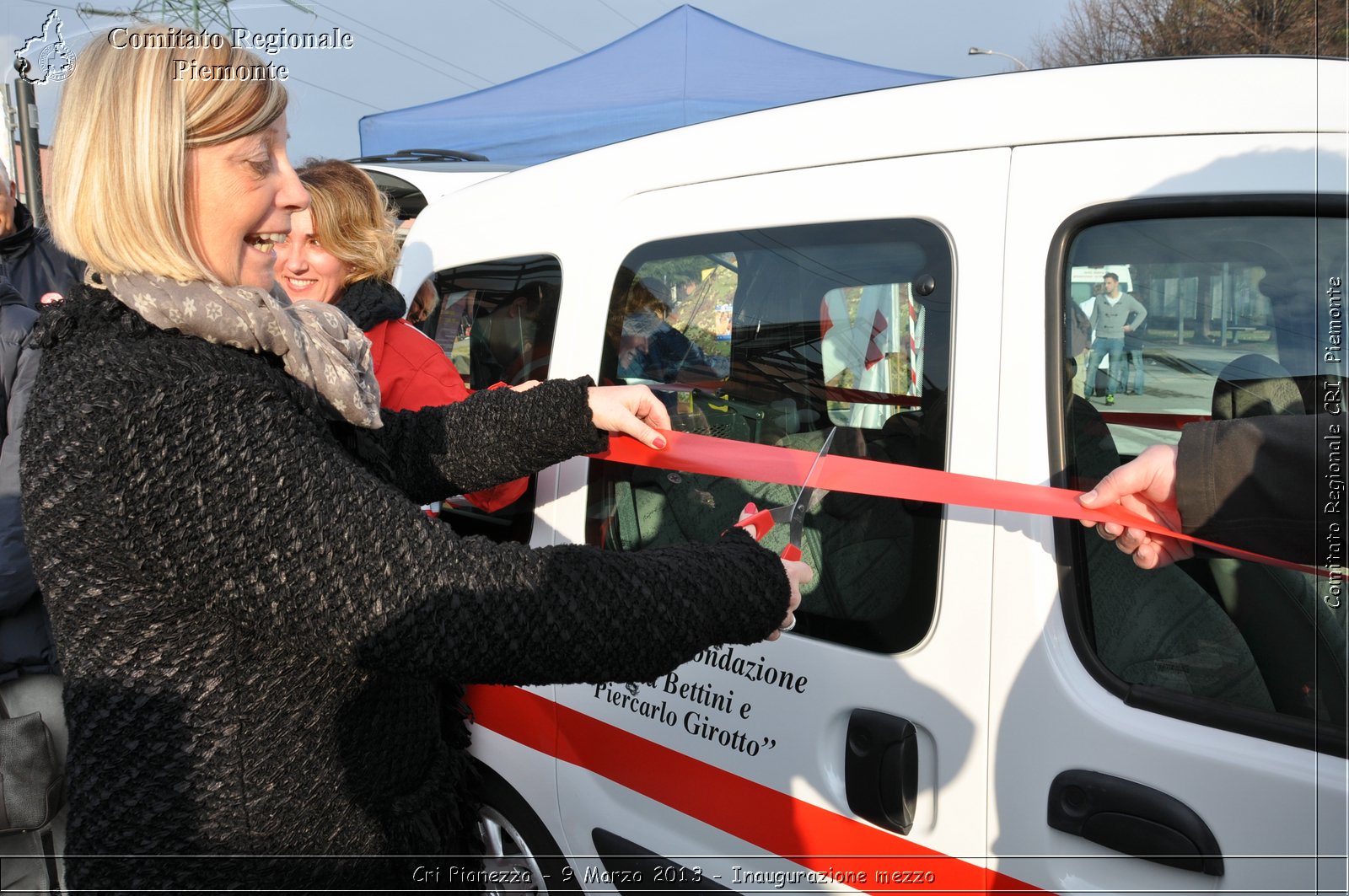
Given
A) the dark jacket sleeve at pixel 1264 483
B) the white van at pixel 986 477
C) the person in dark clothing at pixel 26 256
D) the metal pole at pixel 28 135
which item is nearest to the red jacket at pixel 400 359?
the white van at pixel 986 477

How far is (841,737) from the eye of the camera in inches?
60.6

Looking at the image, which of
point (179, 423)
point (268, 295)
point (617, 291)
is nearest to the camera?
point (179, 423)

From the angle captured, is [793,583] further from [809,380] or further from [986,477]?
[809,380]

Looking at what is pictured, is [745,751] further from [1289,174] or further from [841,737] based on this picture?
[1289,174]

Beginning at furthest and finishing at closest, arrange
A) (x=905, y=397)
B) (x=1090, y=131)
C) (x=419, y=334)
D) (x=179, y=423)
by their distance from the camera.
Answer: (x=419, y=334) < (x=905, y=397) < (x=1090, y=131) < (x=179, y=423)

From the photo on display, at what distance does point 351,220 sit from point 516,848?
1666 millimetres

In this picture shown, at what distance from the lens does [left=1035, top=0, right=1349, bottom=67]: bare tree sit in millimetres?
4781

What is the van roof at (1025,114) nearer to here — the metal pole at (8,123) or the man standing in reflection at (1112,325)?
the man standing in reflection at (1112,325)

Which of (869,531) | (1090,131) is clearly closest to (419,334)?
(869,531)

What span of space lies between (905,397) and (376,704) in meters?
0.96

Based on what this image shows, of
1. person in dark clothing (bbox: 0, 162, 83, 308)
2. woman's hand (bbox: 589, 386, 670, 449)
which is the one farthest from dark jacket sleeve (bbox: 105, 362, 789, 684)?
person in dark clothing (bbox: 0, 162, 83, 308)

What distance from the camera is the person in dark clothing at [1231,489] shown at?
4.03 ft

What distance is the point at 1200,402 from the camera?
1.40 m

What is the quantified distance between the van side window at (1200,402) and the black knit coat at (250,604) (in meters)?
0.61
